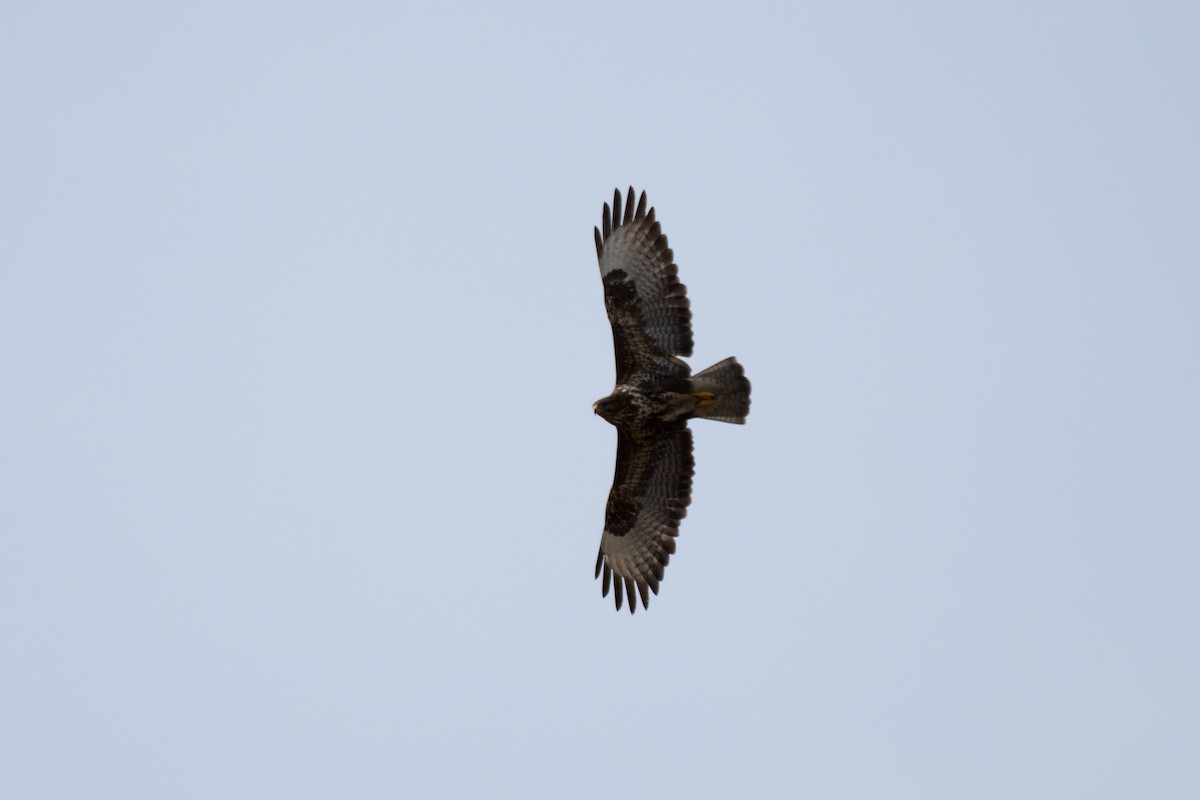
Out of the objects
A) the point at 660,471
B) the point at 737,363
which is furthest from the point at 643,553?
the point at 737,363

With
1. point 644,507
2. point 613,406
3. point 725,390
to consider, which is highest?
point 725,390

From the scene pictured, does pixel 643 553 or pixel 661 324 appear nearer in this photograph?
pixel 661 324

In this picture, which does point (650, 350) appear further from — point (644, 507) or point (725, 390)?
point (644, 507)

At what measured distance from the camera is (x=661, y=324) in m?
17.5

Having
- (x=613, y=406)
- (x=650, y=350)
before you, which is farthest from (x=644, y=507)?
(x=650, y=350)

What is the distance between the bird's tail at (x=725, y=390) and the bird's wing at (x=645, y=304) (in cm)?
24

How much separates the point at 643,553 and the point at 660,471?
3.49 ft

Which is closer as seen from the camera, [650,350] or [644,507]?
[650,350]

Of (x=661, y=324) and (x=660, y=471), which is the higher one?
(x=661, y=324)

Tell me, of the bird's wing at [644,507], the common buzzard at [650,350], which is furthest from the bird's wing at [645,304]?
the bird's wing at [644,507]

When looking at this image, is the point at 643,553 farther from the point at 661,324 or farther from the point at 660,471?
the point at 661,324

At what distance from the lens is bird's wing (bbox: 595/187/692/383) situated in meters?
17.4

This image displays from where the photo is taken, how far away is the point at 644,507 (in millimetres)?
18547

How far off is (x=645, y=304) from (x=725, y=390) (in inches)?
52.5
